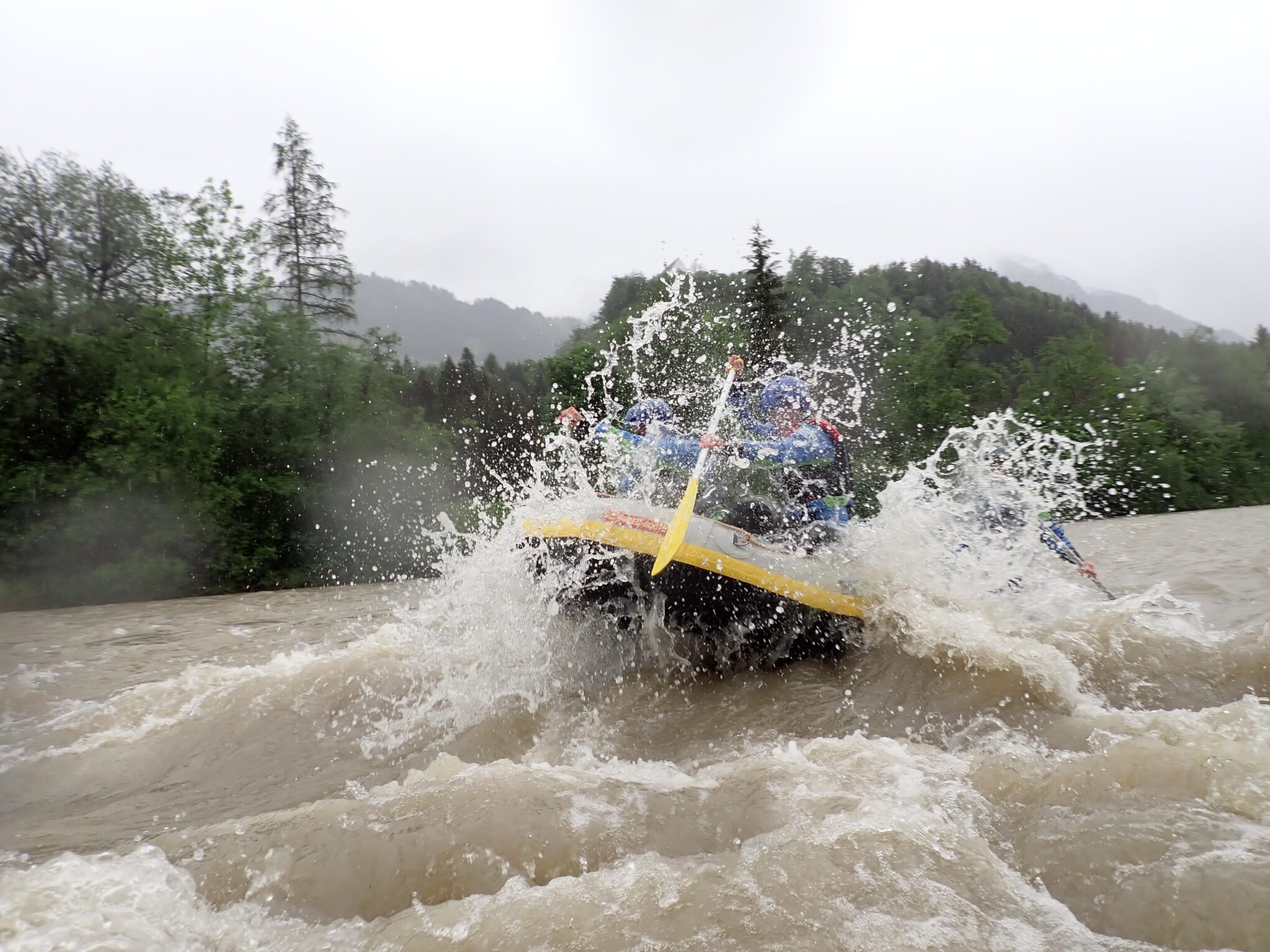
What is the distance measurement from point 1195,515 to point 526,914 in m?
20.9

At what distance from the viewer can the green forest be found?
11.5 m

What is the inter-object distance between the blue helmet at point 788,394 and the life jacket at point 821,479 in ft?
0.49

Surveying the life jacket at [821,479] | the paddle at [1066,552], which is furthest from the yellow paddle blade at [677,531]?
the paddle at [1066,552]

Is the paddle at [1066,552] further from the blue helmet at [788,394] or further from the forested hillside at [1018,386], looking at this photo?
the forested hillside at [1018,386]

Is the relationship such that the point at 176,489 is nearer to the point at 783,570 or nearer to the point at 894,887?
the point at 783,570

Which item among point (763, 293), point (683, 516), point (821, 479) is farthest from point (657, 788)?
point (763, 293)

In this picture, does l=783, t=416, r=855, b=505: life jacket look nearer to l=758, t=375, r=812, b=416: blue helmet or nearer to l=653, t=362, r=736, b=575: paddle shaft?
l=758, t=375, r=812, b=416: blue helmet

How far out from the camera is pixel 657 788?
3.03 meters

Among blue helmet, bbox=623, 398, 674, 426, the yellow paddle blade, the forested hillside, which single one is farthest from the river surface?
the forested hillside

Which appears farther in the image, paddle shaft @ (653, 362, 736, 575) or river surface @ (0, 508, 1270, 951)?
paddle shaft @ (653, 362, 736, 575)

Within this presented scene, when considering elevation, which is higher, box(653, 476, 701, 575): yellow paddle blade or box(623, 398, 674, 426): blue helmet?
box(623, 398, 674, 426): blue helmet

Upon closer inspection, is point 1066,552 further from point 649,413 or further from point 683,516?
point 683,516

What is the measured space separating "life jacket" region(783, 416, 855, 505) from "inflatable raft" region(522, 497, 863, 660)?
2.24 ft

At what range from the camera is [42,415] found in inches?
455
